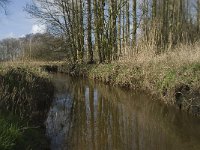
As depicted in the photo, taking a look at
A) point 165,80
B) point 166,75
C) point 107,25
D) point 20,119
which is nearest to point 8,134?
point 20,119

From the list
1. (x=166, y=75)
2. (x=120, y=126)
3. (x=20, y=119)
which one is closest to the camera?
(x=20, y=119)

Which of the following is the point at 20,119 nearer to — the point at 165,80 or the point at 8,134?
the point at 8,134

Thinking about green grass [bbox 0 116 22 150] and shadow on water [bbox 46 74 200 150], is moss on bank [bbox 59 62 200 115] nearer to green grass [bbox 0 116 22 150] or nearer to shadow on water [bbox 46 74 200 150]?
shadow on water [bbox 46 74 200 150]

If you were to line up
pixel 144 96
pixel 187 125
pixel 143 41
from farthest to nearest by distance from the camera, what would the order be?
pixel 143 41 → pixel 144 96 → pixel 187 125

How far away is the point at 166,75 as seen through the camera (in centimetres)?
1158

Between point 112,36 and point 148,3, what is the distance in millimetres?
7752

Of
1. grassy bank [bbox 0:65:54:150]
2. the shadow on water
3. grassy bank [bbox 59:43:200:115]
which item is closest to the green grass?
grassy bank [bbox 0:65:54:150]

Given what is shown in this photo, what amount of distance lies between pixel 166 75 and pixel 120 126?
373 centimetres

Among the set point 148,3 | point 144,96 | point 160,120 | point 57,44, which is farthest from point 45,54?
point 160,120

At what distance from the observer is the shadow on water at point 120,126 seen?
7.04 m

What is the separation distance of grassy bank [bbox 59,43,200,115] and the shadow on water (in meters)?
0.44

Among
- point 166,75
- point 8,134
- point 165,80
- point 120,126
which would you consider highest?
point 166,75

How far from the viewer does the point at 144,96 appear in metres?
13.1

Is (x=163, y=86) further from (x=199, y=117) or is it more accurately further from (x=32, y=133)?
(x=32, y=133)
